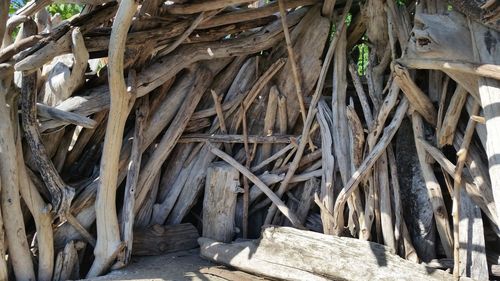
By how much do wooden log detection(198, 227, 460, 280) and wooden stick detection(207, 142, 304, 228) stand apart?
0.58 ft

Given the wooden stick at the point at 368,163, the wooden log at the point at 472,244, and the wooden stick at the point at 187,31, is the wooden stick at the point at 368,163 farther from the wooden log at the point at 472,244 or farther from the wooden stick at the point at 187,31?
the wooden stick at the point at 187,31

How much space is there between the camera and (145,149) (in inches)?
Answer: 130

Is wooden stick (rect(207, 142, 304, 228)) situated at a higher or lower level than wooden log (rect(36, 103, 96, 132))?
lower

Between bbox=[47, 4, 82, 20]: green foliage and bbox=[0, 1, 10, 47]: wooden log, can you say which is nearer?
bbox=[0, 1, 10, 47]: wooden log

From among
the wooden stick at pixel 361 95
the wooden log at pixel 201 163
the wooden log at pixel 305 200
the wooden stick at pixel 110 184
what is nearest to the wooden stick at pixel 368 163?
the wooden stick at pixel 361 95

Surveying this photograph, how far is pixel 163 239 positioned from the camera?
3293 millimetres

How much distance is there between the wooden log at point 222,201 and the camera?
3.31 m

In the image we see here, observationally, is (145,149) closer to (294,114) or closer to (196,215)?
(196,215)

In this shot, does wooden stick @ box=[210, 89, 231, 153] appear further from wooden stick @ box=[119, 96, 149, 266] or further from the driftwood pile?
wooden stick @ box=[119, 96, 149, 266]

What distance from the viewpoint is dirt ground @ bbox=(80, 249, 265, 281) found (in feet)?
9.41

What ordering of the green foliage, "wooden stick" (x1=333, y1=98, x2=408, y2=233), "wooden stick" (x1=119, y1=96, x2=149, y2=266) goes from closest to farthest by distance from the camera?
"wooden stick" (x1=333, y1=98, x2=408, y2=233) → "wooden stick" (x1=119, y1=96, x2=149, y2=266) → the green foliage

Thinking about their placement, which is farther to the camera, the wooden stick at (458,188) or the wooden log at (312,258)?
the wooden log at (312,258)

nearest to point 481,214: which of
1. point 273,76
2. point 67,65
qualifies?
point 273,76

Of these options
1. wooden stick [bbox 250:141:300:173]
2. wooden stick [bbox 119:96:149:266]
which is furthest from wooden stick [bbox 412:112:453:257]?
wooden stick [bbox 119:96:149:266]
